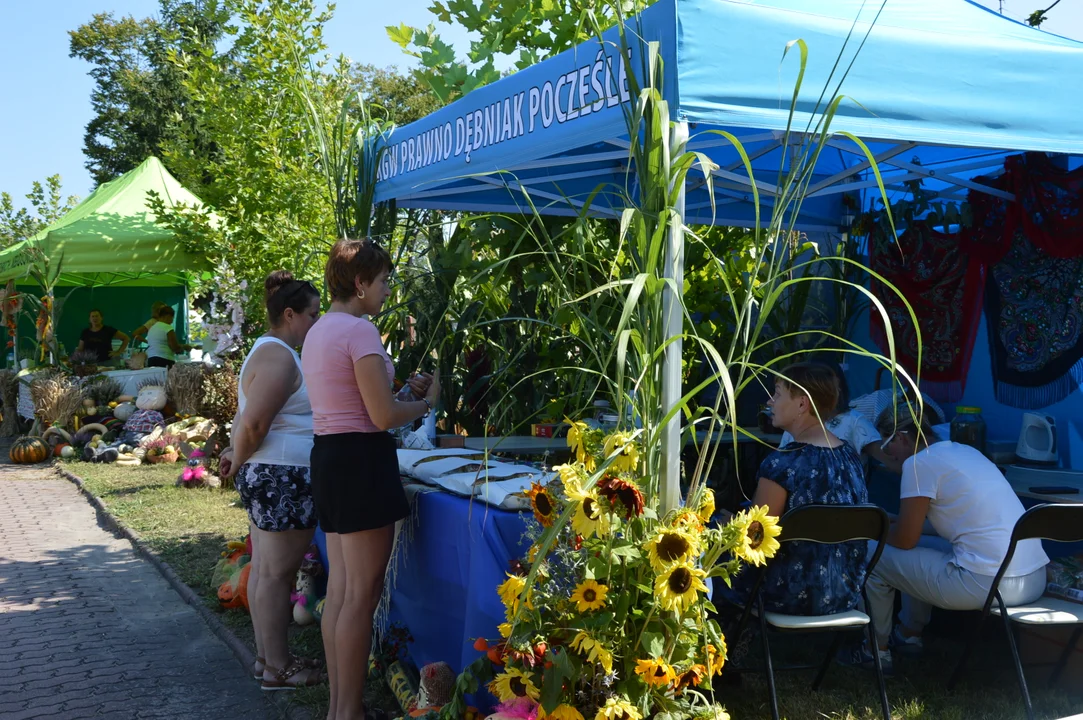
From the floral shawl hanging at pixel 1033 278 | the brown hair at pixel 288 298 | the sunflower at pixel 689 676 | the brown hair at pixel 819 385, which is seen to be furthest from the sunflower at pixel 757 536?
the floral shawl hanging at pixel 1033 278

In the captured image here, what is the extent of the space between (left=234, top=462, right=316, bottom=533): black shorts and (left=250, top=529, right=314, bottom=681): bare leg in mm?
59

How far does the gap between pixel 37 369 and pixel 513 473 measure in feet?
40.1

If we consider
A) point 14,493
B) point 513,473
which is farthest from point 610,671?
point 14,493

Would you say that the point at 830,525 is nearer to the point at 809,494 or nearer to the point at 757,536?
the point at 809,494

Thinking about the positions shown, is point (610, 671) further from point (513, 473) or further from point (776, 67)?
point (776, 67)

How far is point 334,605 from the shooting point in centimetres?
337

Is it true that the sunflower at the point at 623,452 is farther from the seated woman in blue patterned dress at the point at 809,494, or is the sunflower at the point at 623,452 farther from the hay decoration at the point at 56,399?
the hay decoration at the point at 56,399

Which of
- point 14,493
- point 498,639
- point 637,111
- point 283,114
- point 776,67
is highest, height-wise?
point 283,114

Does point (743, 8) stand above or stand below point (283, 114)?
below

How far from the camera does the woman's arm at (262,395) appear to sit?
3.69 m

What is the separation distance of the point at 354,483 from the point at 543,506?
2.66 ft

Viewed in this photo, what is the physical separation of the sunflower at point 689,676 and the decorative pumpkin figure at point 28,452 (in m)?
11.1

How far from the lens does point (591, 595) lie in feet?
8.01

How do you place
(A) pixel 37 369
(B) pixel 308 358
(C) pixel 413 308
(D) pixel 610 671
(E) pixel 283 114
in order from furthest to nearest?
(A) pixel 37 369
(E) pixel 283 114
(C) pixel 413 308
(B) pixel 308 358
(D) pixel 610 671
